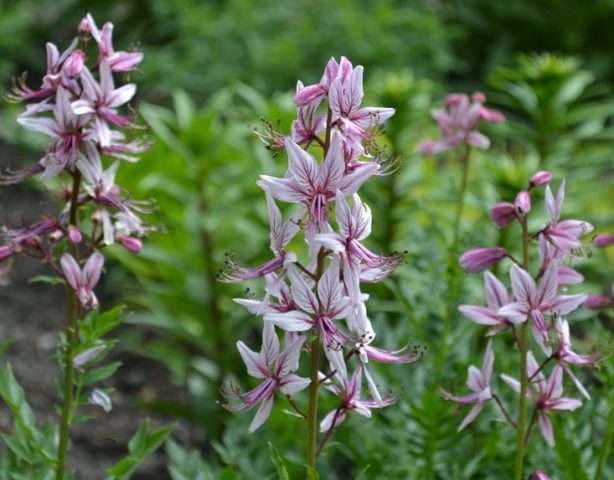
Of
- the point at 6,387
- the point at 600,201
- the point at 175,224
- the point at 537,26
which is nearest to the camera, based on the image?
the point at 6,387

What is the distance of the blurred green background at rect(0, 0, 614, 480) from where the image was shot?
2.66m

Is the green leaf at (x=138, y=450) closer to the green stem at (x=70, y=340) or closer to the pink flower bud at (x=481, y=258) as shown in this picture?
the green stem at (x=70, y=340)

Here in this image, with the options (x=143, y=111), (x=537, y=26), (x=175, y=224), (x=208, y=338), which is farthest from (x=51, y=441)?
(x=537, y=26)

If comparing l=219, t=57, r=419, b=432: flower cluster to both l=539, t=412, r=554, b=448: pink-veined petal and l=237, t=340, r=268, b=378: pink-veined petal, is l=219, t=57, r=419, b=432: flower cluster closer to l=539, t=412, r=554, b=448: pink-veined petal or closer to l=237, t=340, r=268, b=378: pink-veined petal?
l=237, t=340, r=268, b=378: pink-veined petal

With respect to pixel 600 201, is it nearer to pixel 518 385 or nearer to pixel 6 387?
pixel 518 385

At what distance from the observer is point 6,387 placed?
220 cm

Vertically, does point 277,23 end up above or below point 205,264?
above


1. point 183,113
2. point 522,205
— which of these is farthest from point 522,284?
point 183,113

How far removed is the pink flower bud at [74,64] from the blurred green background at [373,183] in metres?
0.58

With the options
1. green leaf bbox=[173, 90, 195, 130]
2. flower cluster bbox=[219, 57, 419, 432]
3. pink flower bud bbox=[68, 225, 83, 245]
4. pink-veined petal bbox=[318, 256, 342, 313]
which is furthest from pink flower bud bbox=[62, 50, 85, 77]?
green leaf bbox=[173, 90, 195, 130]

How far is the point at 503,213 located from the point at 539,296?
18cm

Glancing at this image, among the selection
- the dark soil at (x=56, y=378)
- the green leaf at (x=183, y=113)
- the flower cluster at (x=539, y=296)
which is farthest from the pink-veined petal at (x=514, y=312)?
the green leaf at (x=183, y=113)

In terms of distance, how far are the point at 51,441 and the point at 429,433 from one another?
2.94 ft

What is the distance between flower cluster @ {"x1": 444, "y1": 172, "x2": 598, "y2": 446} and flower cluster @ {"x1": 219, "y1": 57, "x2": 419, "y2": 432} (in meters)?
0.24
